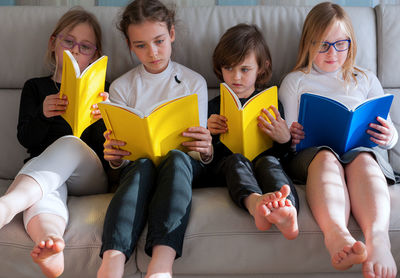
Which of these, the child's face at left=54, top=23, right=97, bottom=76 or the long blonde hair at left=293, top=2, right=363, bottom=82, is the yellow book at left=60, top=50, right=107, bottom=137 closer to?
the child's face at left=54, top=23, right=97, bottom=76

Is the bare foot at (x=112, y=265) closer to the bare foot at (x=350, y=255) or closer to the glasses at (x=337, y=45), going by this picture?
the bare foot at (x=350, y=255)

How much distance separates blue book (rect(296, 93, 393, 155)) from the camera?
1.54 metres

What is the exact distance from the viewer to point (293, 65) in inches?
82.6

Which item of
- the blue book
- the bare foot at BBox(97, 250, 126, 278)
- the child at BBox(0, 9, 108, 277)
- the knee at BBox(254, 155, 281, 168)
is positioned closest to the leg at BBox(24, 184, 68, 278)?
the child at BBox(0, 9, 108, 277)

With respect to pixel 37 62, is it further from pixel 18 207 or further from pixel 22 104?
pixel 18 207

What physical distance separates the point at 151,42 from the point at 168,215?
0.77 meters

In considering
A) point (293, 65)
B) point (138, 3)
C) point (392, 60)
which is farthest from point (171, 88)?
point (392, 60)

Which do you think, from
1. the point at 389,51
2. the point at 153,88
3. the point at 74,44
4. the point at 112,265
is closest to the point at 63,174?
the point at 112,265

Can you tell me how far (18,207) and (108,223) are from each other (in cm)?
27

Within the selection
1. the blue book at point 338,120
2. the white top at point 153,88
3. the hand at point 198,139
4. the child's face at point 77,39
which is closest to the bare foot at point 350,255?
the blue book at point 338,120

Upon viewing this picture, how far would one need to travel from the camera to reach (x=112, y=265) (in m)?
1.22

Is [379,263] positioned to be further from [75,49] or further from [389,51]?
[75,49]

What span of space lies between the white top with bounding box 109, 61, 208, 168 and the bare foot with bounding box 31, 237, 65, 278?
2.53 feet

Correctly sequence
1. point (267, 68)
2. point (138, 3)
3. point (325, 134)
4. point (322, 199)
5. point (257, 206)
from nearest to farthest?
point (257, 206)
point (322, 199)
point (325, 134)
point (138, 3)
point (267, 68)
